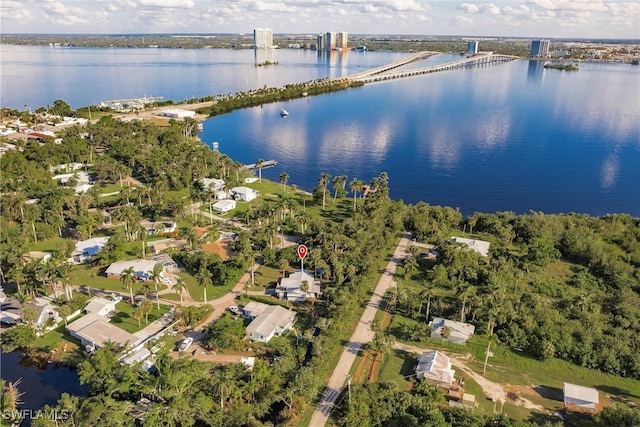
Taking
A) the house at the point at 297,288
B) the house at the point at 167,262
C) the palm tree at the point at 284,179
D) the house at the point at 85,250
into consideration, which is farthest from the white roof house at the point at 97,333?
the palm tree at the point at 284,179

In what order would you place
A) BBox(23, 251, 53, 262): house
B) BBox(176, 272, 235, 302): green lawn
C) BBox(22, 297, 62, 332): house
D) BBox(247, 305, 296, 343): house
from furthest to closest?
BBox(23, 251, 53, 262): house
BBox(176, 272, 235, 302): green lawn
BBox(22, 297, 62, 332): house
BBox(247, 305, 296, 343): house

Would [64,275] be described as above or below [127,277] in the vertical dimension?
above

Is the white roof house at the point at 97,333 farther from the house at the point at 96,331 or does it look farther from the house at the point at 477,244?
the house at the point at 477,244

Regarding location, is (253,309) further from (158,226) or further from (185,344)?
(158,226)

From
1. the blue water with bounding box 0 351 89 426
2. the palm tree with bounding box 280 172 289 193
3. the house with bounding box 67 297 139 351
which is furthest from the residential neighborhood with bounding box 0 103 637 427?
the palm tree with bounding box 280 172 289 193

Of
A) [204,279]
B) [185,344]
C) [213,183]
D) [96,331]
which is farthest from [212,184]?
[185,344]

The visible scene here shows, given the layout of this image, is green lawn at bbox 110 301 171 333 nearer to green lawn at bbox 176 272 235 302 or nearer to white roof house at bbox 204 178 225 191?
green lawn at bbox 176 272 235 302

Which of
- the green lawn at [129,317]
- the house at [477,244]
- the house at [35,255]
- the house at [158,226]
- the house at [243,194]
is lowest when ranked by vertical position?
the green lawn at [129,317]
